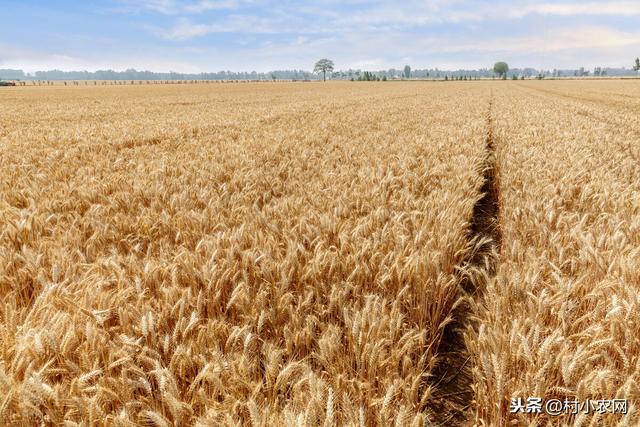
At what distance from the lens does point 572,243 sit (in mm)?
3191

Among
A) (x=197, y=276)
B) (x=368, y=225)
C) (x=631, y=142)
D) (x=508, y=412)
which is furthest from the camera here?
(x=631, y=142)

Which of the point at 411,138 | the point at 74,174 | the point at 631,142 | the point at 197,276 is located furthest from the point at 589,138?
the point at 74,174

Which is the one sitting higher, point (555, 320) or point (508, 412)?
point (555, 320)

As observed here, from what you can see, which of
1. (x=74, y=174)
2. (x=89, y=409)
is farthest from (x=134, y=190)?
(x=89, y=409)

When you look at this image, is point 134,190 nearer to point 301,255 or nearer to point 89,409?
point 301,255

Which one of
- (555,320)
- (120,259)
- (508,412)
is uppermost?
(120,259)

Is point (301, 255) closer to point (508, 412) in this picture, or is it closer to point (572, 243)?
point (508, 412)

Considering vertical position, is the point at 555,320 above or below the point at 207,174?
below

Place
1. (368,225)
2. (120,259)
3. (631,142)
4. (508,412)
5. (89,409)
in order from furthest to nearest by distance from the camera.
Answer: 1. (631,142)
2. (368,225)
3. (120,259)
4. (508,412)
5. (89,409)

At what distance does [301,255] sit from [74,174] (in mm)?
4869

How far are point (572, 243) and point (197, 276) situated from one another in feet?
9.69

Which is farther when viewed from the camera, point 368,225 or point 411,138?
point 411,138

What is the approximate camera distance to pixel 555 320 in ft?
7.32

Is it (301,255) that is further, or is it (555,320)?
(301,255)
